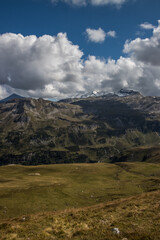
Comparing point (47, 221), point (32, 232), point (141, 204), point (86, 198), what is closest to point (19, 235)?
point (32, 232)

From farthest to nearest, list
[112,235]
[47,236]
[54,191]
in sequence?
[54,191], [47,236], [112,235]

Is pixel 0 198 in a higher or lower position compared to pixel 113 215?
lower

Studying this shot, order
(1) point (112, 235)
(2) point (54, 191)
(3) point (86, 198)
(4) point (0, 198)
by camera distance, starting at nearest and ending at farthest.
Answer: (1) point (112, 235) → (4) point (0, 198) → (3) point (86, 198) → (2) point (54, 191)

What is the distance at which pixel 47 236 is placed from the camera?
18094mm

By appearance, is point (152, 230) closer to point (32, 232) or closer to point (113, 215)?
point (113, 215)

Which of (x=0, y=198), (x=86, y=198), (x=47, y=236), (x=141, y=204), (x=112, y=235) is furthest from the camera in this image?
(x=86, y=198)

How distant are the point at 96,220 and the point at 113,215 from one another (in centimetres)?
325

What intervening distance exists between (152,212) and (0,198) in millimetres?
50459

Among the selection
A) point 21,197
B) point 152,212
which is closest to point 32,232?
point 152,212

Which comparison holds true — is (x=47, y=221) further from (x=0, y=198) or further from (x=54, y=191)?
(x=54, y=191)

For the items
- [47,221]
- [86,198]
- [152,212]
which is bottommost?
[86,198]

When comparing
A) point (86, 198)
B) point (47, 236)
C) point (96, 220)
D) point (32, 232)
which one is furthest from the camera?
point (86, 198)

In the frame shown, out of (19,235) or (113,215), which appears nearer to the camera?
(19,235)

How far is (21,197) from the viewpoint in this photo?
196ft
